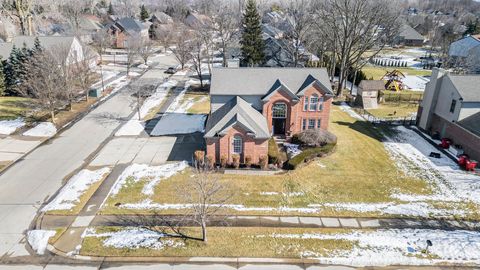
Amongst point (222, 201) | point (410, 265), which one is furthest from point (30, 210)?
point (410, 265)

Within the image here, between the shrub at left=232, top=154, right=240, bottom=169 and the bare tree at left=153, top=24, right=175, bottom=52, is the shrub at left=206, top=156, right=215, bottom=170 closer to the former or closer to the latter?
the shrub at left=232, top=154, right=240, bottom=169

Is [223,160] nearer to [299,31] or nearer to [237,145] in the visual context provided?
[237,145]

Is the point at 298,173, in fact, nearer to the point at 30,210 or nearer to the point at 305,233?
the point at 305,233

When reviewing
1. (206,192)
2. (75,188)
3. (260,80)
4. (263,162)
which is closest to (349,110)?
(260,80)

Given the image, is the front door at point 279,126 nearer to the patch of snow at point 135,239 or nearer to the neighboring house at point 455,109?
the neighboring house at point 455,109

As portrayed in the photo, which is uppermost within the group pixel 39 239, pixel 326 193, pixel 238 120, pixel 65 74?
pixel 65 74

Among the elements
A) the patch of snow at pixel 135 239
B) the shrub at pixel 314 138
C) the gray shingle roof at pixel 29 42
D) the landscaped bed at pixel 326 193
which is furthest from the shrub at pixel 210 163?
the gray shingle roof at pixel 29 42
